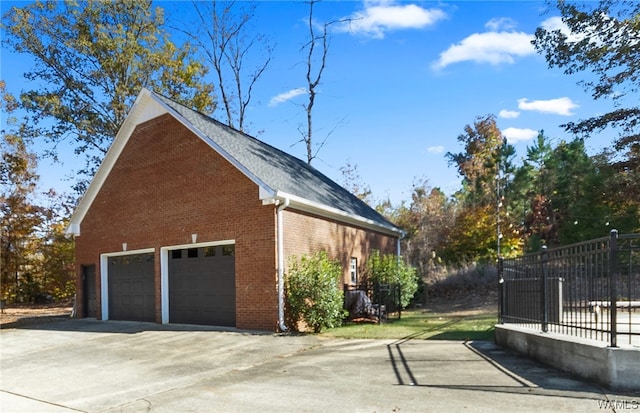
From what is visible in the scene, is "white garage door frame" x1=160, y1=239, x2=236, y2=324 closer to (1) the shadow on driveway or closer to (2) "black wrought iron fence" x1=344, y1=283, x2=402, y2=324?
(2) "black wrought iron fence" x1=344, y1=283, x2=402, y2=324

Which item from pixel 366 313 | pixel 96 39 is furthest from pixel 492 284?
pixel 96 39

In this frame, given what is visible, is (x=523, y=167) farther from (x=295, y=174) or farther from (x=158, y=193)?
(x=158, y=193)

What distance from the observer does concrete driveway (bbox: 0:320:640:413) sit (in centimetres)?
576

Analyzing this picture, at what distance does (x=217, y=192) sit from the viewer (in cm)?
1379

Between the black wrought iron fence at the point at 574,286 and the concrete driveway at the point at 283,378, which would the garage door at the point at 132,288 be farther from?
the black wrought iron fence at the point at 574,286

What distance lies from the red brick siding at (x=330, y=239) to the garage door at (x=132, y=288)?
18.7 feet

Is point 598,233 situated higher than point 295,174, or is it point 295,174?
point 295,174

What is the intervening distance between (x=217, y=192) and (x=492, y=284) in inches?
547

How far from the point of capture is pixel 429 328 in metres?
12.8

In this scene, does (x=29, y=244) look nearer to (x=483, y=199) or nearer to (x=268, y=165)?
(x=268, y=165)

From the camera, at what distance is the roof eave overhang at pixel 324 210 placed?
12.5 meters

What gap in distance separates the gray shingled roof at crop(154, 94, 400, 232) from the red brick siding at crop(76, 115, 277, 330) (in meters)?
0.43

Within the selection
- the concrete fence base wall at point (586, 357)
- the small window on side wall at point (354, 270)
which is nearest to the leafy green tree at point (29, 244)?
the small window on side wall at point (354, 270)

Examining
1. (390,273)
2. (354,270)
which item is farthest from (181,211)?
(390,273)
